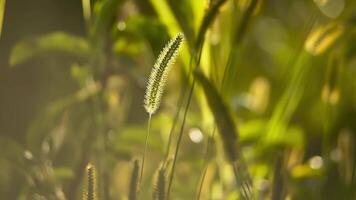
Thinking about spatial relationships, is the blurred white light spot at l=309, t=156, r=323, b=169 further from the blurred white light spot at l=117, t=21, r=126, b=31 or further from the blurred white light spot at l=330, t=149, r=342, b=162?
the blurred white light spot at l=117, t=21, r=126, b=31

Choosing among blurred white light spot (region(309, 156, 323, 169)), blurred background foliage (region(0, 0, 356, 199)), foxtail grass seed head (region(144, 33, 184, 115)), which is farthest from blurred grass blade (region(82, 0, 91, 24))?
blurred white light spot (region(309, 156, 323, 169))

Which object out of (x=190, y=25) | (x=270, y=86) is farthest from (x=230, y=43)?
(x=270, y=86)

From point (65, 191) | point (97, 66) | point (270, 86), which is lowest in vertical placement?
point (65, 191)

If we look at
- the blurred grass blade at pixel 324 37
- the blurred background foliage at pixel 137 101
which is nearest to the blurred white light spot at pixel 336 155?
the blurred background foliage at pixel 137 101

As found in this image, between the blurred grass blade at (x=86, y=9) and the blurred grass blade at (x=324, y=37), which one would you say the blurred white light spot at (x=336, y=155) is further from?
the blurred grass blade at (x=86, y=9)

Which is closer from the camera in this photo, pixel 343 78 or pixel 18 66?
pixel 18 66

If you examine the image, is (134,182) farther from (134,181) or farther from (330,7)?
(330,7)

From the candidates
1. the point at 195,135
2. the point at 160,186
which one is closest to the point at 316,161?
the point at 195,135

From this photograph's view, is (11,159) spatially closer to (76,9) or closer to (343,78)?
(76,9)
